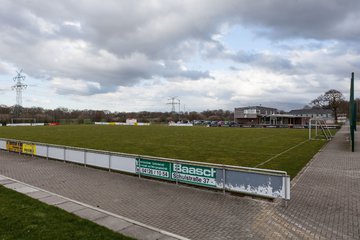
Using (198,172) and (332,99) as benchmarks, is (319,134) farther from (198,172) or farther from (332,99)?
(332,99)

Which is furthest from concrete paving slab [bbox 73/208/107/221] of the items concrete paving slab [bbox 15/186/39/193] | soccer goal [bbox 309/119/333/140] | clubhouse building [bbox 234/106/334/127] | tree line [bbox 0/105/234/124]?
tree line [bbox 0/105/234/124]

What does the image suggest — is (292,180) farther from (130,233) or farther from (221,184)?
(130,233)

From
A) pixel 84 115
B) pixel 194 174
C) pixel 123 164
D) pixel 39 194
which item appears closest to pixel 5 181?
pixel 39 194

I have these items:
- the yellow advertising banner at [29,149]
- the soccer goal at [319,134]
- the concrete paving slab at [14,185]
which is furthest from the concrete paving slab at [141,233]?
the soccer goal at [319,134]

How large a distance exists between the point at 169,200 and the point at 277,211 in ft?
10.3

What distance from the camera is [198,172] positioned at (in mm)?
9469

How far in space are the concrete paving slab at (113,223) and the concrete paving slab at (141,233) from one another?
0.59 ft

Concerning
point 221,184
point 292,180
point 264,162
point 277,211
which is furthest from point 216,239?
point 264,162

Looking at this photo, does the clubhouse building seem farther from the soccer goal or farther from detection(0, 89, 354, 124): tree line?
the soccer goal

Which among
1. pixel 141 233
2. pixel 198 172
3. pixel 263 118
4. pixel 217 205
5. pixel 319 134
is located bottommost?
pixel 319 134

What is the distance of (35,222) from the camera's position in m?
6.22

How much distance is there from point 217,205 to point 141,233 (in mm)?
2864

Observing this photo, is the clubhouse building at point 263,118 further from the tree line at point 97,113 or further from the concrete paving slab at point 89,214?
the concrete paving slab at point 89,214

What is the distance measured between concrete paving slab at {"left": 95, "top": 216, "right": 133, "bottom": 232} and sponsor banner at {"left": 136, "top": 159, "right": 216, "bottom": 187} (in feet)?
11.7
